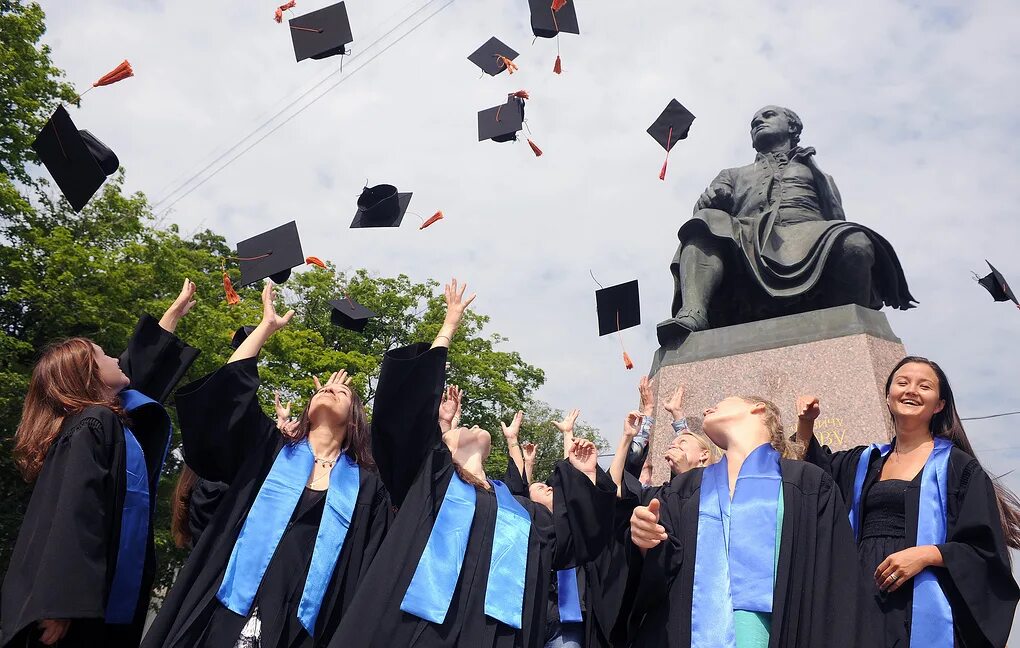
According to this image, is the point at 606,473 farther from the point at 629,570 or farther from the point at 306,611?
the point at 306,611

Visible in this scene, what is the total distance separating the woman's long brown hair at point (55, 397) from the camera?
11.3 ft

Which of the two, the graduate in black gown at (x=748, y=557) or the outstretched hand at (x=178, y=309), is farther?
the outstretched hand at (x=178, y=309)

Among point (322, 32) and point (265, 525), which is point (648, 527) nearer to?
point (265, 525)

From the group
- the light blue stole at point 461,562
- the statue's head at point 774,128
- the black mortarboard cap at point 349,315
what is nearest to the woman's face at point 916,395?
the light blue stole at point 461,562

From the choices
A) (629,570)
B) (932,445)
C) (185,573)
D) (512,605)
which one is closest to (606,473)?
(629,570)

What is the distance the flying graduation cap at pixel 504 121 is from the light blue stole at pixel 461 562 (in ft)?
12.1

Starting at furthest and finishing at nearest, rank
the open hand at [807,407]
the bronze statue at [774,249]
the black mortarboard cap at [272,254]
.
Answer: the bronze statue at [774,249] → the black mortarboard cap at [272,254] → the open hand at [807,407]

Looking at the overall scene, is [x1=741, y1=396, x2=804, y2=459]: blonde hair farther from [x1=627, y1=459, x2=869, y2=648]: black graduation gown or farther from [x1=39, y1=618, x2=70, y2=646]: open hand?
[x1=39, y1=618, x2=70, y2=646]: open hand

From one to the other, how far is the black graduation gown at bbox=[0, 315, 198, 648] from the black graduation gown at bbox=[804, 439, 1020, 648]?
8.56ft

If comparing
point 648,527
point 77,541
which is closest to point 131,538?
point 77,541

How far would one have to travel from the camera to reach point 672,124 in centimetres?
764

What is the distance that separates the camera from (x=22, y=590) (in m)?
3.11

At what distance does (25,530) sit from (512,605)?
5.68 feet

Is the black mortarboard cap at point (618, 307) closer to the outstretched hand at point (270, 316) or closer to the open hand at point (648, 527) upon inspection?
the outstretched hand at point (270, 316)
